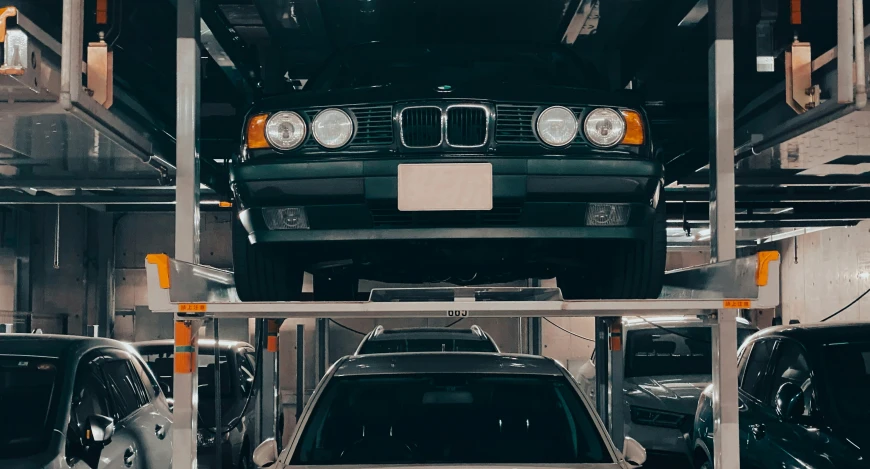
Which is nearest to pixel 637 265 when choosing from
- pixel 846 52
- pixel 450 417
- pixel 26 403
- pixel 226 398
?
pixel 450 417

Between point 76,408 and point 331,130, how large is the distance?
2.18 metres

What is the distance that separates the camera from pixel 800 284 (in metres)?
13.9

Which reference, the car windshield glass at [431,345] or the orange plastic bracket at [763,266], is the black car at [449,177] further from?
the car windshield glass at [431,345]

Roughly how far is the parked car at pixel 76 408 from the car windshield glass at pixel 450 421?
52.6 inches

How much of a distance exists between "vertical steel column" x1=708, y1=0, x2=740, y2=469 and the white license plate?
91 centimetres

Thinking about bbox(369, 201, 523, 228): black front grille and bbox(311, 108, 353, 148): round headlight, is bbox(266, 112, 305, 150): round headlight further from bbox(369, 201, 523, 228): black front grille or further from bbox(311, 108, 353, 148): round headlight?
bbox(369, 201, 523, 228): black front grille

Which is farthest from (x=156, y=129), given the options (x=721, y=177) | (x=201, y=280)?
(x=721, y=177)

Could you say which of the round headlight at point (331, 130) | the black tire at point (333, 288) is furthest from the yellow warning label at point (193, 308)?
the black tire at point (333, 288)

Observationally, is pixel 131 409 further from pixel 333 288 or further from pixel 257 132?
pixel 257 132

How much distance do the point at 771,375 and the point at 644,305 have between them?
8.73ft

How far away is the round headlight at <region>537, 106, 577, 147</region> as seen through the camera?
12.5ft

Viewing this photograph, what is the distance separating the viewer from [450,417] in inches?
157

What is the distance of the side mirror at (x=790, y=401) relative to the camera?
4598 millimetres

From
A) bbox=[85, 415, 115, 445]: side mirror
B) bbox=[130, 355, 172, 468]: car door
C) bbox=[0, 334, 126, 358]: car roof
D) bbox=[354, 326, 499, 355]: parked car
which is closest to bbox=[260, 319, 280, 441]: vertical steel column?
bbox=[130, 355, 172, 468]: car door
